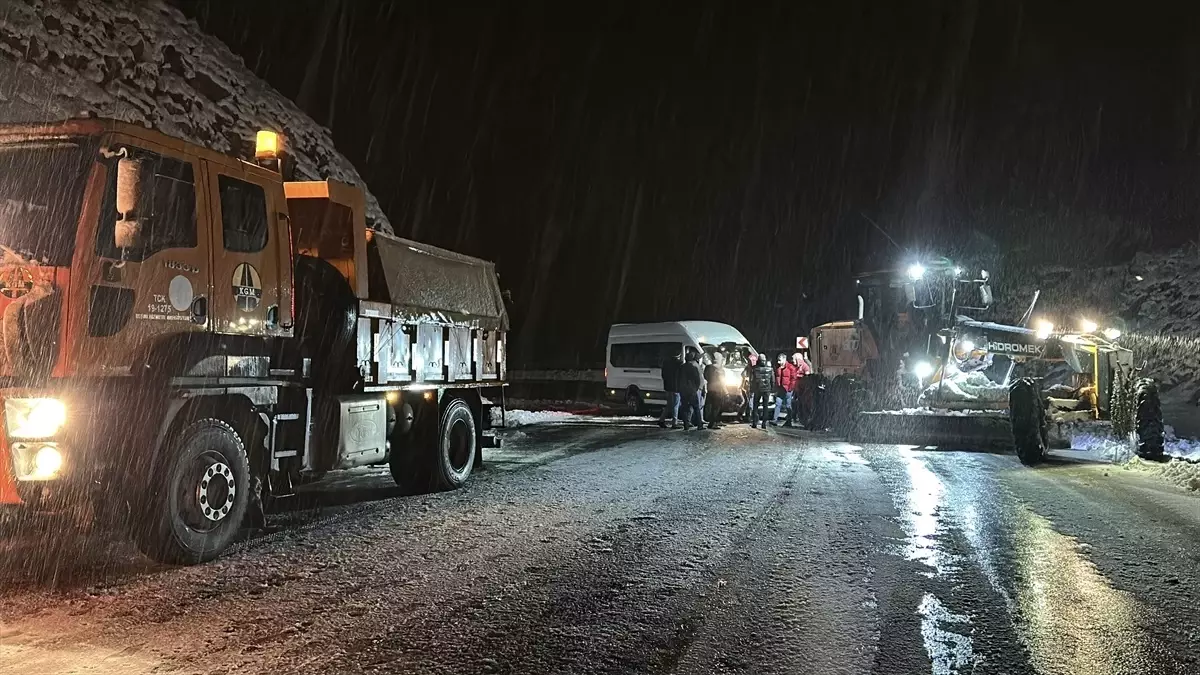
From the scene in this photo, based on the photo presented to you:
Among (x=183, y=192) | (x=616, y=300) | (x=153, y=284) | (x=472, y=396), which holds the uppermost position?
(x=616, y=300)

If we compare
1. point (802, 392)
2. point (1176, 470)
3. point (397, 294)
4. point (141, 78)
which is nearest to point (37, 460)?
point (397, 294)

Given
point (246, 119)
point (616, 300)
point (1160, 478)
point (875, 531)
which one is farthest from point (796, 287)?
point (875, 531)

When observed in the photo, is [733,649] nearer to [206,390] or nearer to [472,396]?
[206,390]

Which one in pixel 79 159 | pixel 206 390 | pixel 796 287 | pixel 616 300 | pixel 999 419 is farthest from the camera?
pixel 616 300

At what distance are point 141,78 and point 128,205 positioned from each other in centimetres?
1473

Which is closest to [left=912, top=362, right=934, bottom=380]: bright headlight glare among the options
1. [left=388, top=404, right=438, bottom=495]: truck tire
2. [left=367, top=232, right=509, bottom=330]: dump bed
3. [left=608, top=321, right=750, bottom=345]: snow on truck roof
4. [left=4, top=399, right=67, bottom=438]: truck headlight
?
[left=367, top=232, right=509, bottom=330]: dump bed

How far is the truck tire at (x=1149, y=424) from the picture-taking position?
12.9 meters

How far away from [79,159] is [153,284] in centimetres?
95

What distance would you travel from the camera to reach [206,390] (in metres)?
6.52

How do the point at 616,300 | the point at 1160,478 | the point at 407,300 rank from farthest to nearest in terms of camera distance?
the point at 616,300 → the point at 1160,478 → the point at 407,300

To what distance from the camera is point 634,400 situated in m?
24.7

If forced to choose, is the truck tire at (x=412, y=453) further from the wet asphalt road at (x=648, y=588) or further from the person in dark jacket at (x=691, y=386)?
the person in dark jacket at (x=691, y=386)

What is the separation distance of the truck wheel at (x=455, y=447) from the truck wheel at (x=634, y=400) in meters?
13.5

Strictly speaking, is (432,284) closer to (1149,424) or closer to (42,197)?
(42,197)
